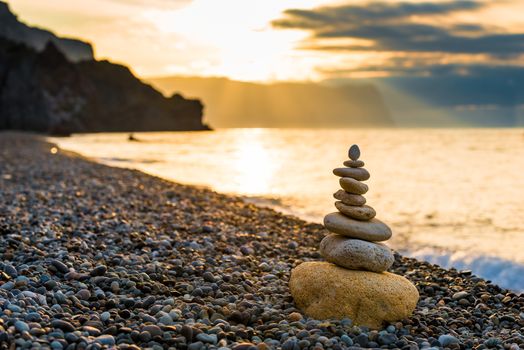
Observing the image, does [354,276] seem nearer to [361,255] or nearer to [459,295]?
[361,255]

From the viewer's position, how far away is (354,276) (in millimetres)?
7152

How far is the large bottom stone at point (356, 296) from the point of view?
688cm

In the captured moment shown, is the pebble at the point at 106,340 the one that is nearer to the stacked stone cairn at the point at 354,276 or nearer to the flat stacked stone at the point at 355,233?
the stacked stone cairn at the point at 354,276

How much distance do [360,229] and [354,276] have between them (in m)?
0.71

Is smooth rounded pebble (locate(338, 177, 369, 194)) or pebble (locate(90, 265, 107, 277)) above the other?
smooth rounded pebble (locate(338, 177, 369, 194))

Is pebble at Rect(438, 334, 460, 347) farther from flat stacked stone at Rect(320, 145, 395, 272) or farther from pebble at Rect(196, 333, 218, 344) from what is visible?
pebble at Rect(196, 333, 218, 344)

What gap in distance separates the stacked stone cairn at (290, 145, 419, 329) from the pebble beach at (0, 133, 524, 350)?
0.71 ft

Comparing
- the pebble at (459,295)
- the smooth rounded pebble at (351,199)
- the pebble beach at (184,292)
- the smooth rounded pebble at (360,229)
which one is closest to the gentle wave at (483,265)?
the pebble beach at (184,292)

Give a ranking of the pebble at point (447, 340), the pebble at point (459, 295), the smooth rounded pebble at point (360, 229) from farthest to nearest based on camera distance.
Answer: the pebble at point (459, 295) < the smooth rounded pebble at point (360, 229) < the pebble at point (447, 340)

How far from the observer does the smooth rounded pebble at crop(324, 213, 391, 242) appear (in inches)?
297

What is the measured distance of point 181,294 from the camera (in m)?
7.52

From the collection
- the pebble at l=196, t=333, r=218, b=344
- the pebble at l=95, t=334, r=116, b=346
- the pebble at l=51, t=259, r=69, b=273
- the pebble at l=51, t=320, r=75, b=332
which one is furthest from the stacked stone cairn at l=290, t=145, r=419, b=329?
the pebble at l=51, t=259, r=69, b=273

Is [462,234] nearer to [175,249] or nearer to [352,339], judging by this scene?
[175,249]

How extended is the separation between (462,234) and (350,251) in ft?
31.1
